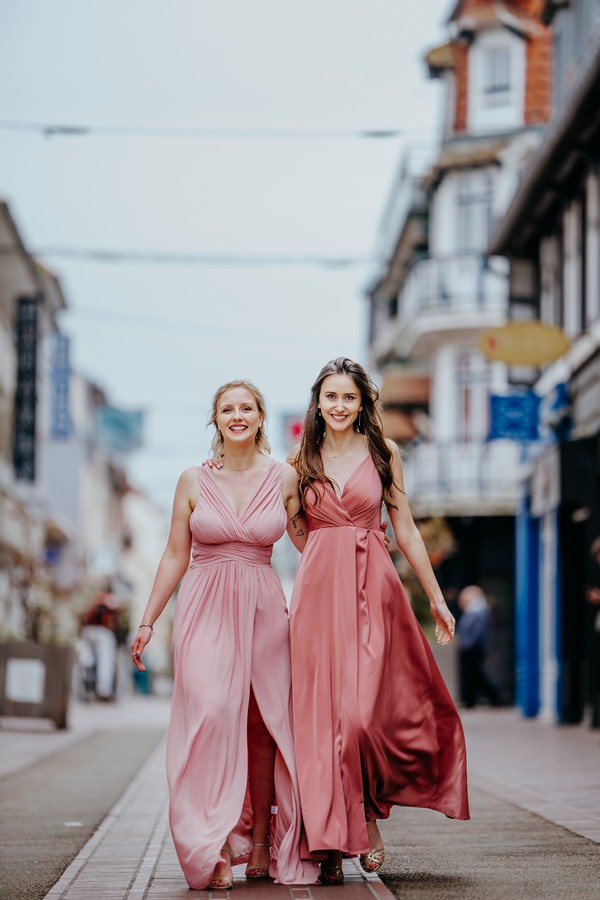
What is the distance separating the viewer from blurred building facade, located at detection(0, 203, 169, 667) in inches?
1088

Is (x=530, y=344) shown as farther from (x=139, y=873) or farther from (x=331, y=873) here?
(x=331, y=873)

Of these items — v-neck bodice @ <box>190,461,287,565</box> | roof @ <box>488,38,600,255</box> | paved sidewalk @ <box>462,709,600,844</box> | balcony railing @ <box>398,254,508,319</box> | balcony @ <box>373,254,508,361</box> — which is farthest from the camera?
balcony railing @ <box>398,254,508,319</box>

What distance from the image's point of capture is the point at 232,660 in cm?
748

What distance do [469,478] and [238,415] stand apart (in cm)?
3330

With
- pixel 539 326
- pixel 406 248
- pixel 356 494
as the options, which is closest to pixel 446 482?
pixel 406 248

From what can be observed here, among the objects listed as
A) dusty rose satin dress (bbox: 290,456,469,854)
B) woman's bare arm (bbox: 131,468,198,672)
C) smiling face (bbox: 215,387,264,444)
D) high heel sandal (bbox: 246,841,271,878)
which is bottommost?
high heel sandal (bbox: 246,841,271,878)

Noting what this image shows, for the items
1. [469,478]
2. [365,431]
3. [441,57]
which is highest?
[441,57]

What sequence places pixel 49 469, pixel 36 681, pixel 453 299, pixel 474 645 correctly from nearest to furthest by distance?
pixel 36 681 → pixel 474 645 → pixel 453 299 → pixel 49 469

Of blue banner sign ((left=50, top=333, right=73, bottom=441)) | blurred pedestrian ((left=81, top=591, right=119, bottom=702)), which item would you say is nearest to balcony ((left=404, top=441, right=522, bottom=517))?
blurred pedestrian ((left=81, top=591, right=119, bottom=702))

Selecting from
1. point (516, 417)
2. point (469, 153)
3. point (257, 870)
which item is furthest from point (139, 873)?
point (469, 153)

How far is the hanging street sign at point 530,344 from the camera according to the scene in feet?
75.3

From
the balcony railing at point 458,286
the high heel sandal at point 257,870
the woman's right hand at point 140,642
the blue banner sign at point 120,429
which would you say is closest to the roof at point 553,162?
the balcony railing at point 458,286

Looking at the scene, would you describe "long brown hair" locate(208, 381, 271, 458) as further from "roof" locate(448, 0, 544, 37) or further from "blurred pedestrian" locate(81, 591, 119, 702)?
"roof" locate(448, 0, 544, 37)

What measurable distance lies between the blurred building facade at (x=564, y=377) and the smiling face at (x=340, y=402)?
1245cm
